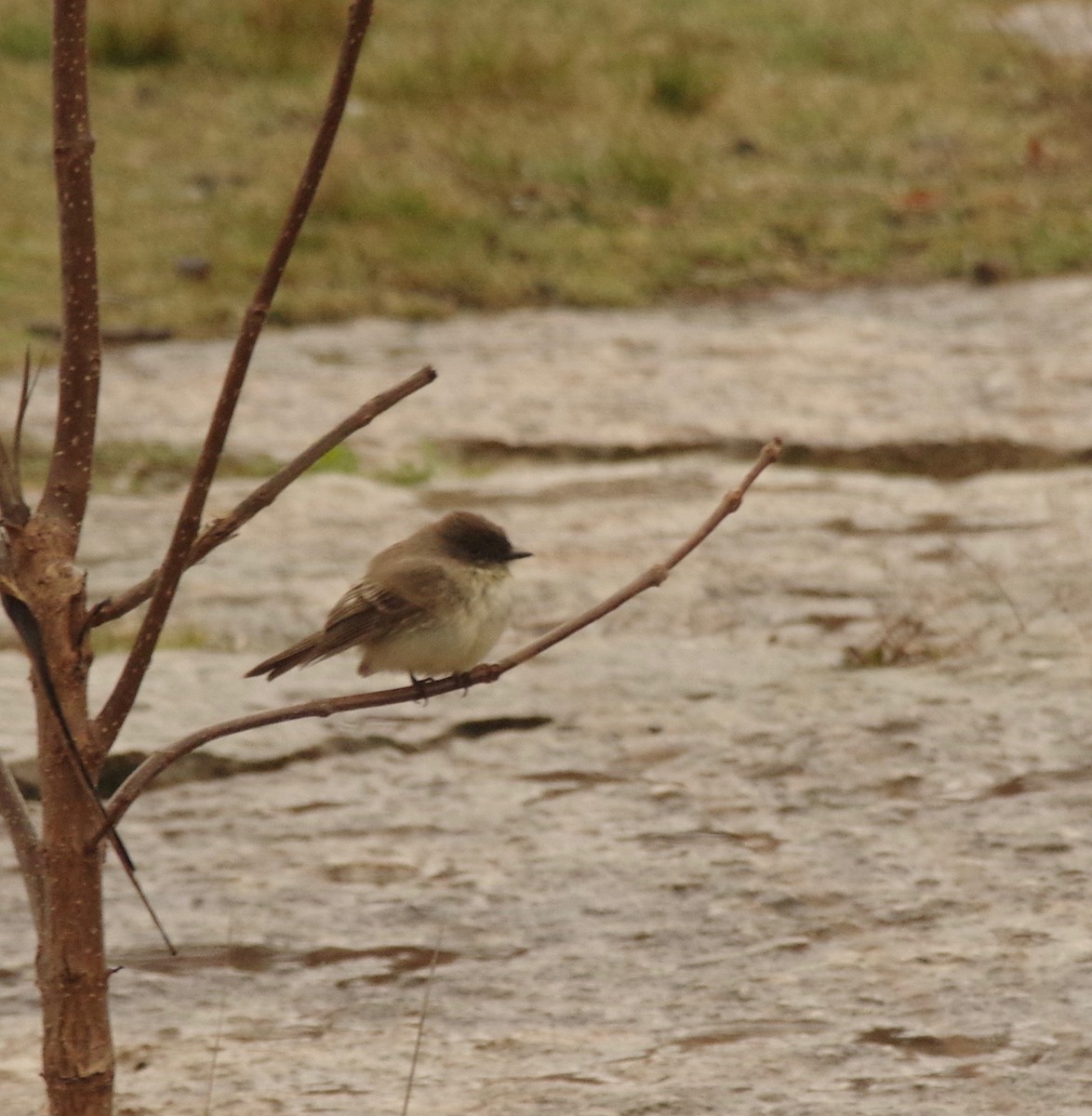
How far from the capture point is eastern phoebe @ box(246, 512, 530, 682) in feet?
11.9

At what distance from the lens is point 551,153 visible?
395 inches

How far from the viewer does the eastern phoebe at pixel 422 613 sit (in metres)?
3.62

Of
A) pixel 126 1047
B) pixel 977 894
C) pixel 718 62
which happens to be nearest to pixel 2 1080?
pixel 126 1047

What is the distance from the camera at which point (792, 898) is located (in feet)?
11.5

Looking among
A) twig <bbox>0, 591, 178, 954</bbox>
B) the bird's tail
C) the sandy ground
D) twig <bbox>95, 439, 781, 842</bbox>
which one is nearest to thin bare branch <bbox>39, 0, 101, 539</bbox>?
twig <bbox>0, 591, 178, 954</bbox>

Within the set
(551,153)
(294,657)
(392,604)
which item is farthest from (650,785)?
(551,153)

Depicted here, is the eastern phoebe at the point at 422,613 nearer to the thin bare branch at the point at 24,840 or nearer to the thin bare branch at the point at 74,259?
the thin bare branch at the point at 24,840

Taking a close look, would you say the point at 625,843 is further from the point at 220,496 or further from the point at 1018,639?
the point at 220,496

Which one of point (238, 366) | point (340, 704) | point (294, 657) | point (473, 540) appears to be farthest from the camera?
point (473, 540)

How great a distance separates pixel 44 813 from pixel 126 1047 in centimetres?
101

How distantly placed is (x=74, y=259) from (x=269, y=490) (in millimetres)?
299

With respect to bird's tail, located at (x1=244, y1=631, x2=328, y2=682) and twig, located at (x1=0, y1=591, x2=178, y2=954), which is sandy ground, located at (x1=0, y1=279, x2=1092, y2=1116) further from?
twig, located at (x1=0, y1=591, x2=178, y2=954)

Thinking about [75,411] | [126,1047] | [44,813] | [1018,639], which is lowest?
[126,1047]

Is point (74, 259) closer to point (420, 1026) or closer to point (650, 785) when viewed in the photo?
point (420, 1026)
